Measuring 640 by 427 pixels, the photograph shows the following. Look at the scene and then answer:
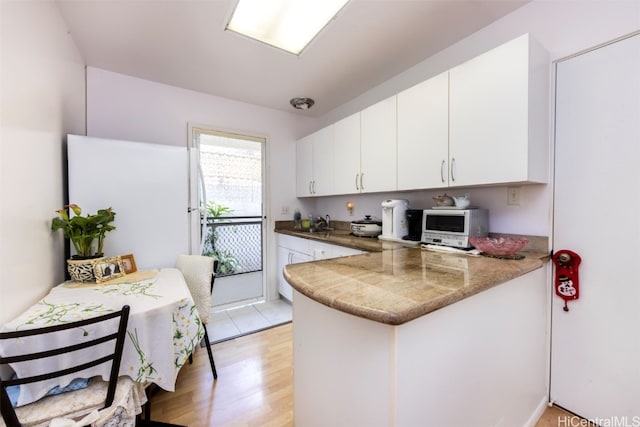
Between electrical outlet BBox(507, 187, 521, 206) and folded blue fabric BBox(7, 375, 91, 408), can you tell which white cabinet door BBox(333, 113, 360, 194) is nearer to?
electrical outlet BBox(507, 187, 521, 206)

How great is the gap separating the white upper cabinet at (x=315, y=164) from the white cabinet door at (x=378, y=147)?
51 cm

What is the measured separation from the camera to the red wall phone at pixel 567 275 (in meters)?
1.39

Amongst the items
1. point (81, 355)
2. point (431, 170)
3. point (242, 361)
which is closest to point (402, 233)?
point (431, 170)

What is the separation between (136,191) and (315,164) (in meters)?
1.78

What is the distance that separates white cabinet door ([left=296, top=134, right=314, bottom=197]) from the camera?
3094 millimetres

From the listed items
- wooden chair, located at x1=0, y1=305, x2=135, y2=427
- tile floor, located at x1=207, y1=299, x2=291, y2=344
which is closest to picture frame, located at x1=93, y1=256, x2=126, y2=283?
wooden chair, located at x1=0, y1=305, x2=135, y2=427

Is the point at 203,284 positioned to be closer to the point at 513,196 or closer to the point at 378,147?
the point at 378,147

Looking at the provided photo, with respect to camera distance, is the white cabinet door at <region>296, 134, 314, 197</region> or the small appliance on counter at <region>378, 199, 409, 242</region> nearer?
the small appliance on counter at <region>378, 199, 409, 242</region>

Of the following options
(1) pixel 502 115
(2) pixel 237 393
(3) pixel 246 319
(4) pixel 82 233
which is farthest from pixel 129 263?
(1) pixel 502 115

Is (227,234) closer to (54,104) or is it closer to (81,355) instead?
(54,104)

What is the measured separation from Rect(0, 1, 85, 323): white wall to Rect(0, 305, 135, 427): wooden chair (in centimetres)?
34

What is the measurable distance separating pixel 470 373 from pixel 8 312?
188 cm

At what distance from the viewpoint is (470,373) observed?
3.18 feet

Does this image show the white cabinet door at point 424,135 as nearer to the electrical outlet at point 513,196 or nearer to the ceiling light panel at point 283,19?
the electrical outlet at point 513,196
